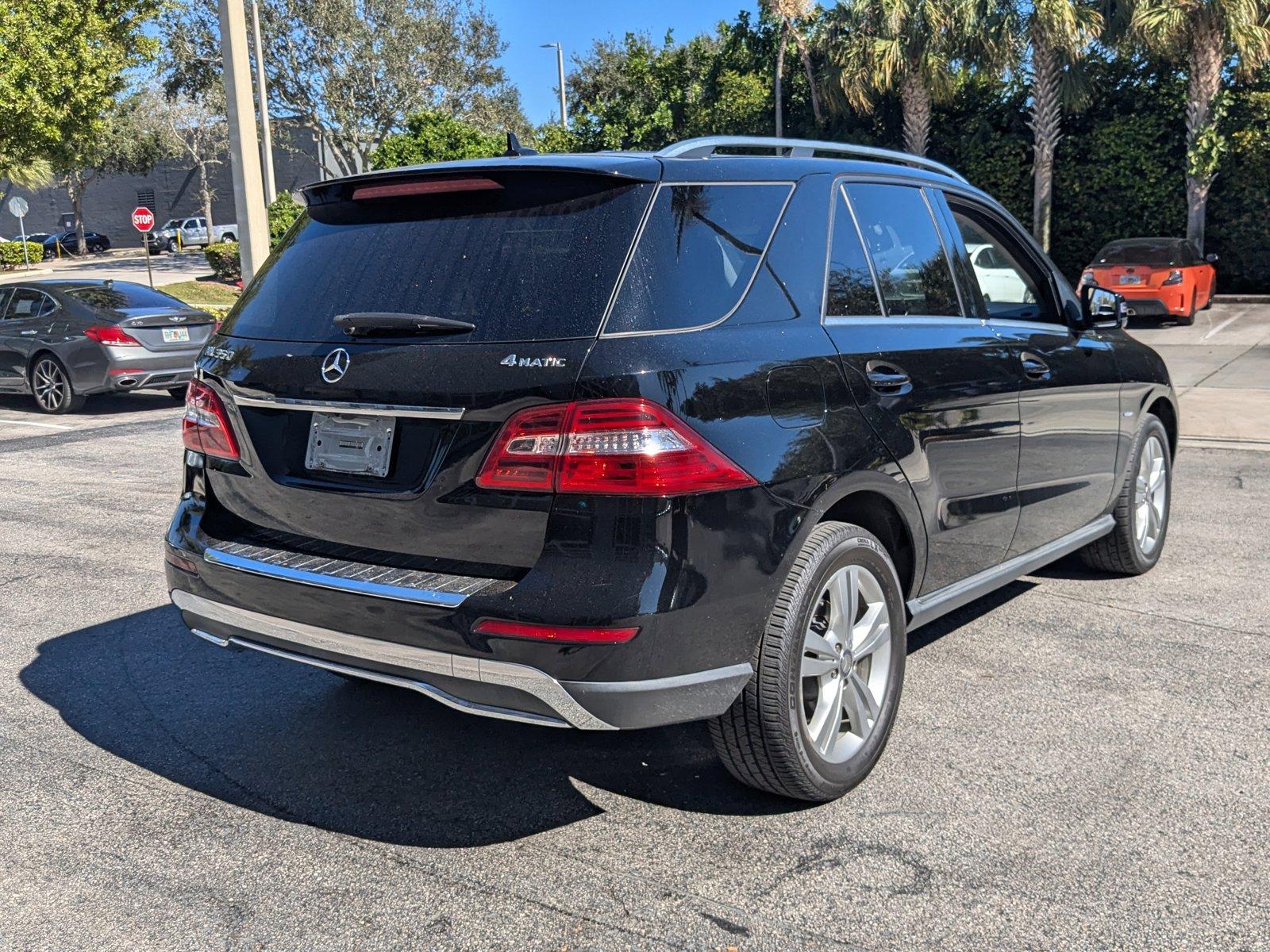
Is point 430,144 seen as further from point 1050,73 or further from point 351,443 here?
point 351,443

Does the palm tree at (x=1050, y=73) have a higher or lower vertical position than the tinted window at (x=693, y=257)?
higher

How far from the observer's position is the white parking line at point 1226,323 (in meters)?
18.6

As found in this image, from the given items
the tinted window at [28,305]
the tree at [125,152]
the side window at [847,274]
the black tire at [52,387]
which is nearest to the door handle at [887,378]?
the side window at [847,274]

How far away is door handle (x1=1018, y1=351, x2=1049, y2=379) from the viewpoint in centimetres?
432

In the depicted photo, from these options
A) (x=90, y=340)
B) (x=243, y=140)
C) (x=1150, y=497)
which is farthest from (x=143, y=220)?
(x=1150, y=497)

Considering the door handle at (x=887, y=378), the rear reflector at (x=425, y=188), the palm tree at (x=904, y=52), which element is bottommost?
the door handle at (x=887, y=378)

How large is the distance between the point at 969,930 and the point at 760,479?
45.2 inches

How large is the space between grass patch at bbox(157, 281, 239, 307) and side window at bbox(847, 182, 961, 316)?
1050 inches

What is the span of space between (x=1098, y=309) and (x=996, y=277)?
0.65 m

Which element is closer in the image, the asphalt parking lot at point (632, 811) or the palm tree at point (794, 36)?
the asphalt parking lot at point (632, 811)

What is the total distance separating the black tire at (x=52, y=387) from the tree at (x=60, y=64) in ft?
29.3

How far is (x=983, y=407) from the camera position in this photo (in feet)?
13.1

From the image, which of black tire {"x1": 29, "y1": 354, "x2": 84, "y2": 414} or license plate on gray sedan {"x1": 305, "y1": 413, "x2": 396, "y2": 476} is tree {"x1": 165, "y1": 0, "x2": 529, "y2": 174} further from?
license plate on gray sedan {"x1": 305, "y1": 413, "x2": 396, "y2": 476}

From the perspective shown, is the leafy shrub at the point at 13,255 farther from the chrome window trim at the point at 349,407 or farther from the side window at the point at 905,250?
the side window at the point at 905,250
